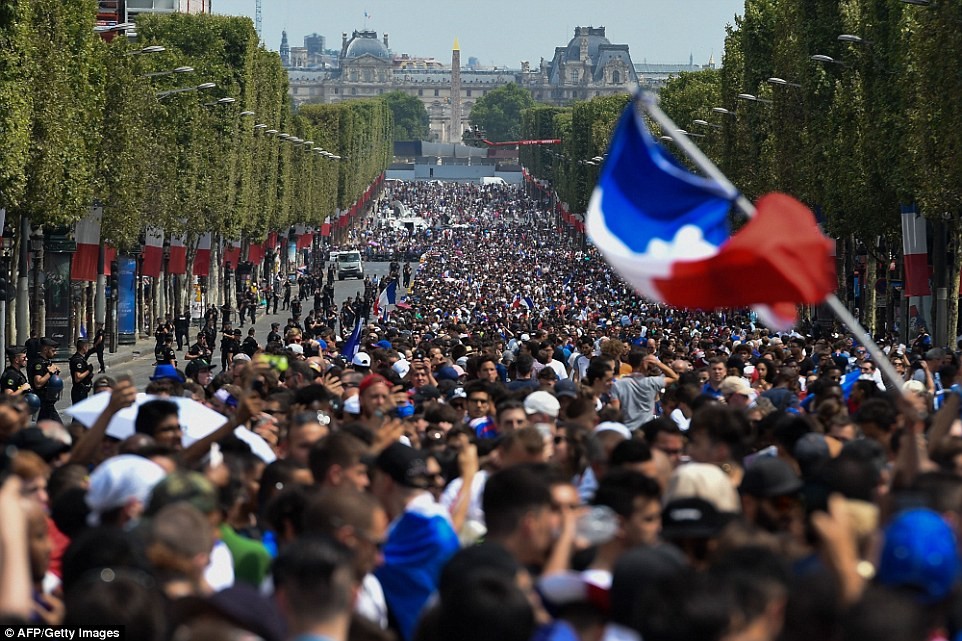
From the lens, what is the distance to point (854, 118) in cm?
4756

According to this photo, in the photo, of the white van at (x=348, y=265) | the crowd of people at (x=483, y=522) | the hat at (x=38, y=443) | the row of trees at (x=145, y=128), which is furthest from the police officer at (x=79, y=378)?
the white van at (x=348, y=265)

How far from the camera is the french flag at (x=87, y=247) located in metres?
44.8

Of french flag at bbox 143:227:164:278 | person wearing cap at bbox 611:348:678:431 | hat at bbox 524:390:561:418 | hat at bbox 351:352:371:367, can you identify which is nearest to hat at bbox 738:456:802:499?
hat at bbox 524:390:561:418

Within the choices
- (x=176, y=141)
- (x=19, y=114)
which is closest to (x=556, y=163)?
(x=176, y=141)

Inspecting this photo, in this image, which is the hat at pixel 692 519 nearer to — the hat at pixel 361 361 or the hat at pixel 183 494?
the hat at pixel 183 494

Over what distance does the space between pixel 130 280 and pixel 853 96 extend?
19.1m

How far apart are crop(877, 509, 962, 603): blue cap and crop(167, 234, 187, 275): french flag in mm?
51336

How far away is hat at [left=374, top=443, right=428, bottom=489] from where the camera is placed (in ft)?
28.3

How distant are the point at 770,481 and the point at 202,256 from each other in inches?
2171

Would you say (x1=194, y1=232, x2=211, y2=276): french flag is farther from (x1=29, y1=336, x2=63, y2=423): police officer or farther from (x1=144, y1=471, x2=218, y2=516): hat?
(x1=144, y1=471, x2=218, y2=516): hat

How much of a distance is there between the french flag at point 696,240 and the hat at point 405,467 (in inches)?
50.5

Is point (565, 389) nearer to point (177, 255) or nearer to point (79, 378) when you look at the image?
point (79, 378)

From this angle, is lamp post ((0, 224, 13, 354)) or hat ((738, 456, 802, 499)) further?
lamp post ((0, 224, 13, 354))

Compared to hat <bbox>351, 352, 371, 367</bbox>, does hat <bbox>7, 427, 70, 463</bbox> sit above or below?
above
